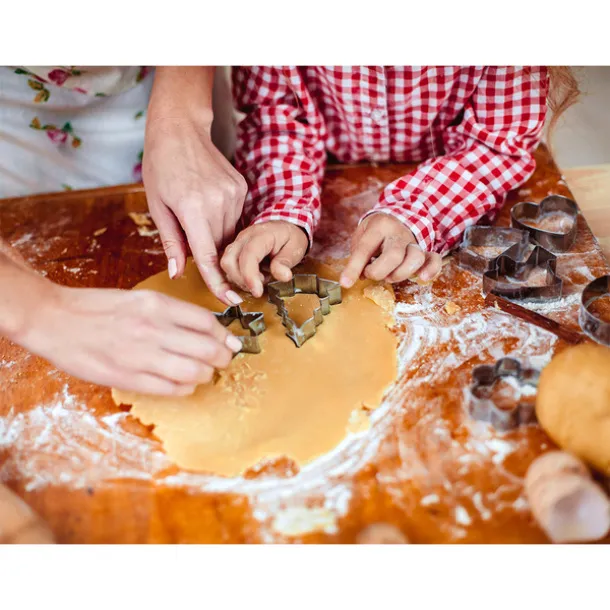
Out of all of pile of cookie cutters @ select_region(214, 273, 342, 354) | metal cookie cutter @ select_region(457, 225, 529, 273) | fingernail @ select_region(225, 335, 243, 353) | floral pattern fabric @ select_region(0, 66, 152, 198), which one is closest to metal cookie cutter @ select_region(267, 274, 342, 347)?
pile of cookie cutters @ select_region(214, 273, 342, 354)

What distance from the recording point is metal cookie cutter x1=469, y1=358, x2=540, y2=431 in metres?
0.73

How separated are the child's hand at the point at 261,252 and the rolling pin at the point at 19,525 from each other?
397mm

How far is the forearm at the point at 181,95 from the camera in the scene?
0.99 m

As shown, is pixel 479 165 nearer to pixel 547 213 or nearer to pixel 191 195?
pixel 547 213

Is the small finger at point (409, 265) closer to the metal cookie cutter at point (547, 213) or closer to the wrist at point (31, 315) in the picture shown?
the metal cookie cutter at point (547, 213)

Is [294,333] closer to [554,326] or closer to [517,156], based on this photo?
[554,326]

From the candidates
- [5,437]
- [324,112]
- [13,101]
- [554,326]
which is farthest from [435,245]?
[13,101]

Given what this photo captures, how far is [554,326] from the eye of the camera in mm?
836

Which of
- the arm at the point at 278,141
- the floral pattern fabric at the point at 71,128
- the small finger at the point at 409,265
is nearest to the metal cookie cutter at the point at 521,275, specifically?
the small finger at the point at 409,265

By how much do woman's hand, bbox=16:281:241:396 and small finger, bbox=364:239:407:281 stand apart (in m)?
0.27

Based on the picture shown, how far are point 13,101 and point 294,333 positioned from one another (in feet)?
2.48

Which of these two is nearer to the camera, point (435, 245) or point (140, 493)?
point (140, 493)
